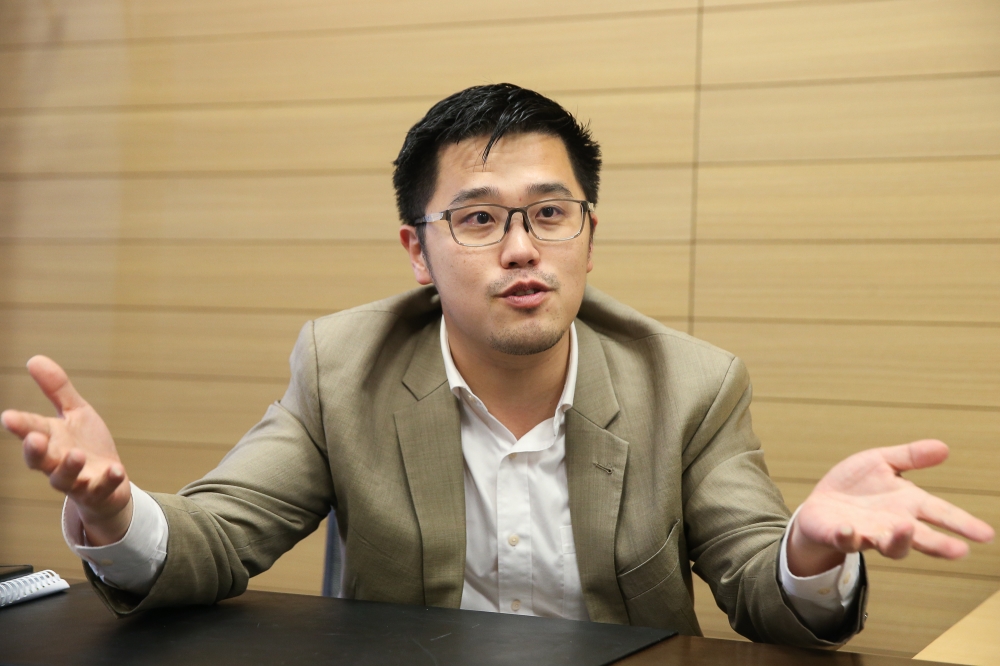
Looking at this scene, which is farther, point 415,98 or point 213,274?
point 213,274

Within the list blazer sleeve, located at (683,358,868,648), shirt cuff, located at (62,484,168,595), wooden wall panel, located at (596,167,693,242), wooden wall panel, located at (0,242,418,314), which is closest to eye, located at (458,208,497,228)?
blazer sleeve, located at (683,358,868,648)

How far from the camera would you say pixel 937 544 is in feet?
3.24

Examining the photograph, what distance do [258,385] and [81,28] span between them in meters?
1.53

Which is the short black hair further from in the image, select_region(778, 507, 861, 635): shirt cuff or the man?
select_region(778, 507, 861, 635): shirt cuff

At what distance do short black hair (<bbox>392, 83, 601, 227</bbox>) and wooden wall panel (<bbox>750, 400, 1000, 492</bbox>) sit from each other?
1.38m

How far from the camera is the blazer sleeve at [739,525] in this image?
1273 mm

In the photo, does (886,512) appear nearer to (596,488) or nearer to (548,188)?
(596,488)

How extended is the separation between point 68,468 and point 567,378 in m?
0.91

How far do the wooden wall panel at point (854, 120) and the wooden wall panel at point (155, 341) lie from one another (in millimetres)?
1617

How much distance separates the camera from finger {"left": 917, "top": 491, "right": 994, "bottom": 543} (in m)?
0.99

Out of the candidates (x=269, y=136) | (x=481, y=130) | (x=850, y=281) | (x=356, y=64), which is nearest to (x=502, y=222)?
(x=481, y=130)

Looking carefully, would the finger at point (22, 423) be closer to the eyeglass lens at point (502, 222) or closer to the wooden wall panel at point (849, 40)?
the eyeglass lens at point (502, 222)

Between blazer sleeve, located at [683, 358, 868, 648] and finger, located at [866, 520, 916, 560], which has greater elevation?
finger, located at [866, 520, 916, 560]

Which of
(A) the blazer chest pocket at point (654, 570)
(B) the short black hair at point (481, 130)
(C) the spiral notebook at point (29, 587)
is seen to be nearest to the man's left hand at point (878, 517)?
(A) the blazer chest pocket at point (654, 570)
